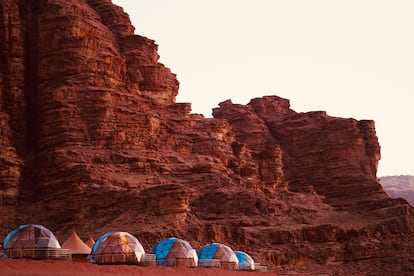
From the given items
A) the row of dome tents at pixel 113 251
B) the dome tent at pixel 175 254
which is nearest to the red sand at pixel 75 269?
the row of dome tents at pixel 113 251

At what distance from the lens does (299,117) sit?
474 ft

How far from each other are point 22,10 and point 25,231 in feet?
188

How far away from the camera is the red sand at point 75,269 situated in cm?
4750

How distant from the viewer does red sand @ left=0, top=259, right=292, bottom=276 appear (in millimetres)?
47500

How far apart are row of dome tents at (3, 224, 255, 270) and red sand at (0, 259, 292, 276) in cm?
294

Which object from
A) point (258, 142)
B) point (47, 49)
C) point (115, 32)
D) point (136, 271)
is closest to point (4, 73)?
point (47, 49)

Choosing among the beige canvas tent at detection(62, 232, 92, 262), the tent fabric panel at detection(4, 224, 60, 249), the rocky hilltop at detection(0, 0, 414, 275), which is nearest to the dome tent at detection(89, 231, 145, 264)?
the tent fabric panel at detection(4, 224, 60, 249)

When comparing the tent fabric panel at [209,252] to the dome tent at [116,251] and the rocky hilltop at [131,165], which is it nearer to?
the dome tent at [116,251]

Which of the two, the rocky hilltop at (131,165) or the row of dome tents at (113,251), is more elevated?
the rocky hilltop at (131,165)

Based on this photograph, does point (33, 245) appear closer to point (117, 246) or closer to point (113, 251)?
point (113, 251)

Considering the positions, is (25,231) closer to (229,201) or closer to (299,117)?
(229,201)

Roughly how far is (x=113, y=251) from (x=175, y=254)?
25.4 feet

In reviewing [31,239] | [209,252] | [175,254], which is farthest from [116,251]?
[209,252]

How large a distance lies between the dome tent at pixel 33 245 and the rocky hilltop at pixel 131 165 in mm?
28319
